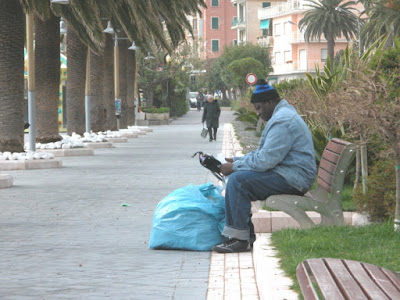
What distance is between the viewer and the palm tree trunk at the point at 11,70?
799 inches

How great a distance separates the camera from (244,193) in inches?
339

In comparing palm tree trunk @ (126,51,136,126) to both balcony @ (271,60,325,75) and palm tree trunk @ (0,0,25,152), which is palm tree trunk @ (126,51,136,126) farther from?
balcony @ (271,60,325,75)

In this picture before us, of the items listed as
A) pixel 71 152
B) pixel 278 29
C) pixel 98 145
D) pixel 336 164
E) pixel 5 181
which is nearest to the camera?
pixel 336 164

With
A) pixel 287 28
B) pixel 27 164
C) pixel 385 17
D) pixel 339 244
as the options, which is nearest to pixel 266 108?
pixel 339 244

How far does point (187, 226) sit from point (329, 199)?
129 centimetres

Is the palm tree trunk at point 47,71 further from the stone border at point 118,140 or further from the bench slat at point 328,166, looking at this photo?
the bench slat at point 328,166

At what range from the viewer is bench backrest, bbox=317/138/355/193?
882cm

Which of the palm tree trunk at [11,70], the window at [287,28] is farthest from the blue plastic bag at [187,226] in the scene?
the window at [287,28]

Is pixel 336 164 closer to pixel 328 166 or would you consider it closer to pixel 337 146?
pixel 337 146

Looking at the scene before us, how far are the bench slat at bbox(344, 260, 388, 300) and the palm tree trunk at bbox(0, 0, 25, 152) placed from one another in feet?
52.4

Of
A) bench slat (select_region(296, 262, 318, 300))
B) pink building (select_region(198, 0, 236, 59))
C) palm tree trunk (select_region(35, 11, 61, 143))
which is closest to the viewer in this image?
bench slat (select_region(296, 262, 318, 300))

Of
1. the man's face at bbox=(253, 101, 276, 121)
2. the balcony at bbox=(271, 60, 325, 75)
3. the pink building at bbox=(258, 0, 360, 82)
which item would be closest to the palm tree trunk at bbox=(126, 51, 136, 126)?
the man's face at bbox=(253, 101, 276, 121)

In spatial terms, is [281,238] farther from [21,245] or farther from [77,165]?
[77,165]

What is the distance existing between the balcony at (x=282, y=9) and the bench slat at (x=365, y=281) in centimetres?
9467
